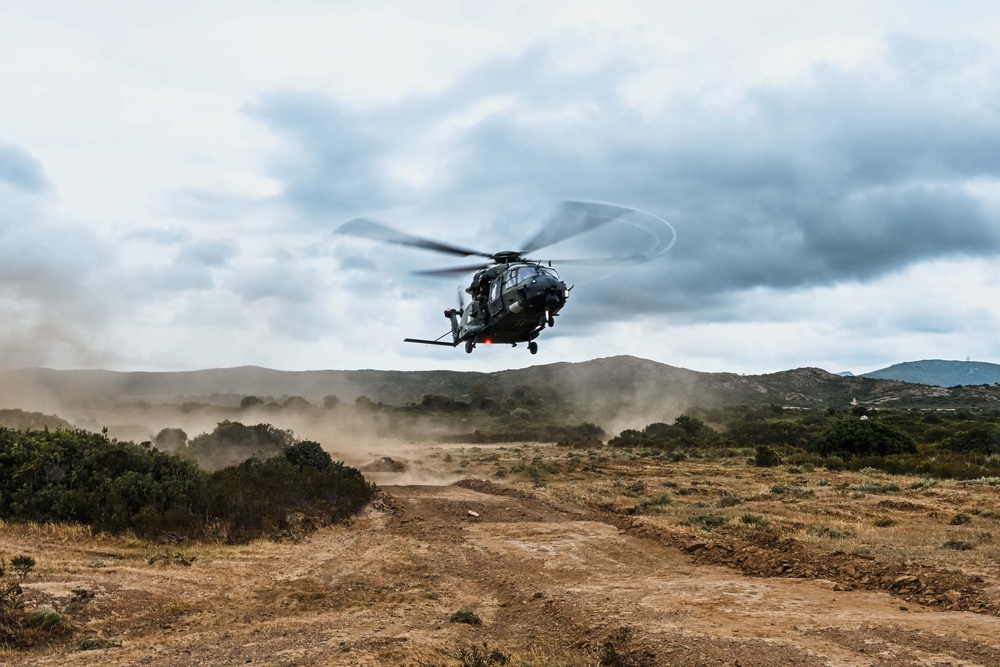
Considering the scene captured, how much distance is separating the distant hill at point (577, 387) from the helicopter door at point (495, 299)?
165ft

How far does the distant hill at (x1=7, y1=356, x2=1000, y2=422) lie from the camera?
91.2 m

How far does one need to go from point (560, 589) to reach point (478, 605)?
1611 mm

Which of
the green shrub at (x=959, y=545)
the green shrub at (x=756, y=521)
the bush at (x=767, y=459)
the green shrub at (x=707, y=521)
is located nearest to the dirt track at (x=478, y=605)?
the green shrub at (x=707, y=521)

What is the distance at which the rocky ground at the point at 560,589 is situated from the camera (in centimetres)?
917

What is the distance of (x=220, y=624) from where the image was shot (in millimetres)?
10938

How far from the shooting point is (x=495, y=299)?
77.6 feet

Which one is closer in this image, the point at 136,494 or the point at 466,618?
the point at 466,618

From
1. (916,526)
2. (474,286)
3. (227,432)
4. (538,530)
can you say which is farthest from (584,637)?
(227,432)

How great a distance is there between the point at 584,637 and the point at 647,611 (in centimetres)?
140

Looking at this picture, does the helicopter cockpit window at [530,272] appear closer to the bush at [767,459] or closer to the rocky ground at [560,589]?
the rocky ground at [560,589]

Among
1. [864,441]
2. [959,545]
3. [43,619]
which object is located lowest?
[959,545]

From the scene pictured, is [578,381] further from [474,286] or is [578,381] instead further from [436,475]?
[474,286]

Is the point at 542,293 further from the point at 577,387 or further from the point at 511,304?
the point at 577,387

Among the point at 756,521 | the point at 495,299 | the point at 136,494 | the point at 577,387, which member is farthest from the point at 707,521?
the point at 577,387
